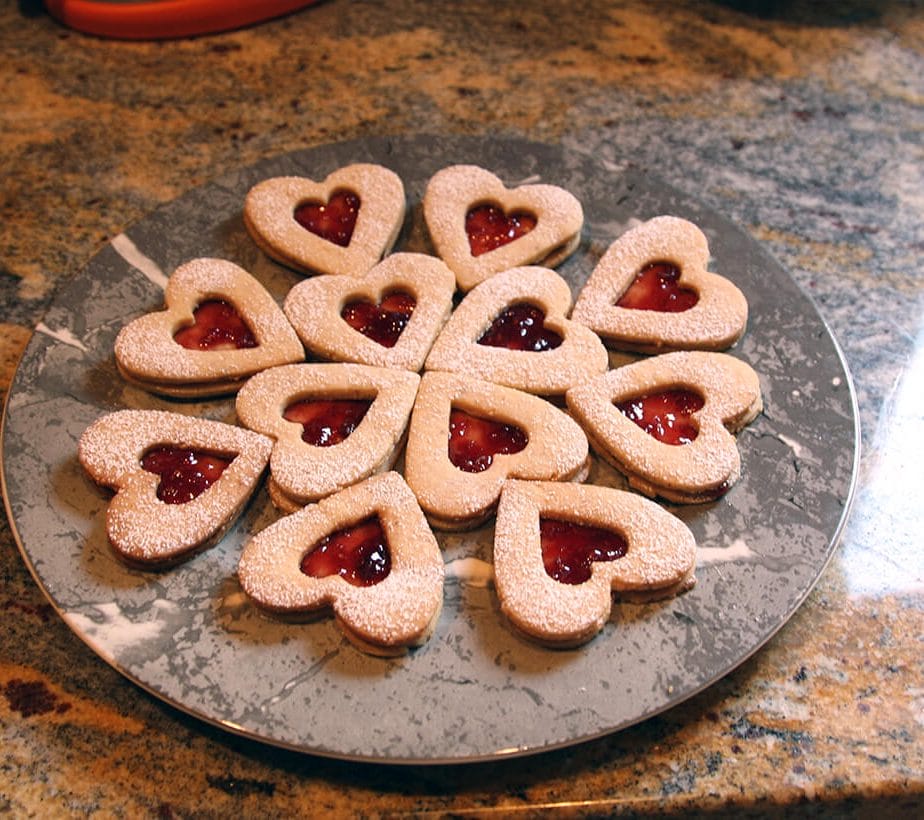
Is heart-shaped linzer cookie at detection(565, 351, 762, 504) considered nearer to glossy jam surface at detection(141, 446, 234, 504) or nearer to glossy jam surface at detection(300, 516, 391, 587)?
glossy jam surface at detection(300, 516, 391, 587)

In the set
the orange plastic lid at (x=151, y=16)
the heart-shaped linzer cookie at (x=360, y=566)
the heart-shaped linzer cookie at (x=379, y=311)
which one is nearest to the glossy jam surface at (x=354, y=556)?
the heart-shaped linzer cookie at (x=360, y=566)

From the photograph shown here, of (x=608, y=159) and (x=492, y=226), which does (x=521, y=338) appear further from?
(x=608, y=159)

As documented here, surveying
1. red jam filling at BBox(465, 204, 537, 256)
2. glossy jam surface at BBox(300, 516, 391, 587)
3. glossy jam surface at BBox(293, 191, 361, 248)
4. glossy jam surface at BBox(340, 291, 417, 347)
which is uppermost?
red jam filling at BBox(465, 204, 537, 256)

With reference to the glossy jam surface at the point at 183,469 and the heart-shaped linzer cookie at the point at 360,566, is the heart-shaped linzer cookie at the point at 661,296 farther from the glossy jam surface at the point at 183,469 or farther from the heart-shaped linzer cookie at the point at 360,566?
the glossy jam surface at the point at 183,469

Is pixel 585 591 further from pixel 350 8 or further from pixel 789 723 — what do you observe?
pixel 350 8

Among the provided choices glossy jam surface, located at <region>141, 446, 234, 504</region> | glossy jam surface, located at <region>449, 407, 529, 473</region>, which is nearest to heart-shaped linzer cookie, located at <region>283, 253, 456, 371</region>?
glossy jam surface, located at <region>449, 407, 529, 473</region>

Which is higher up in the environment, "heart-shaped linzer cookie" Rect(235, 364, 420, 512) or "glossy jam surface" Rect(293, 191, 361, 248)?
"glossy jam surface" Rect(293, 191, 361, 248)

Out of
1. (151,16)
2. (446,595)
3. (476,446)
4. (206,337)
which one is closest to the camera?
(446,595)

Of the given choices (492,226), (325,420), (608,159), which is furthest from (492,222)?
(325,420)
